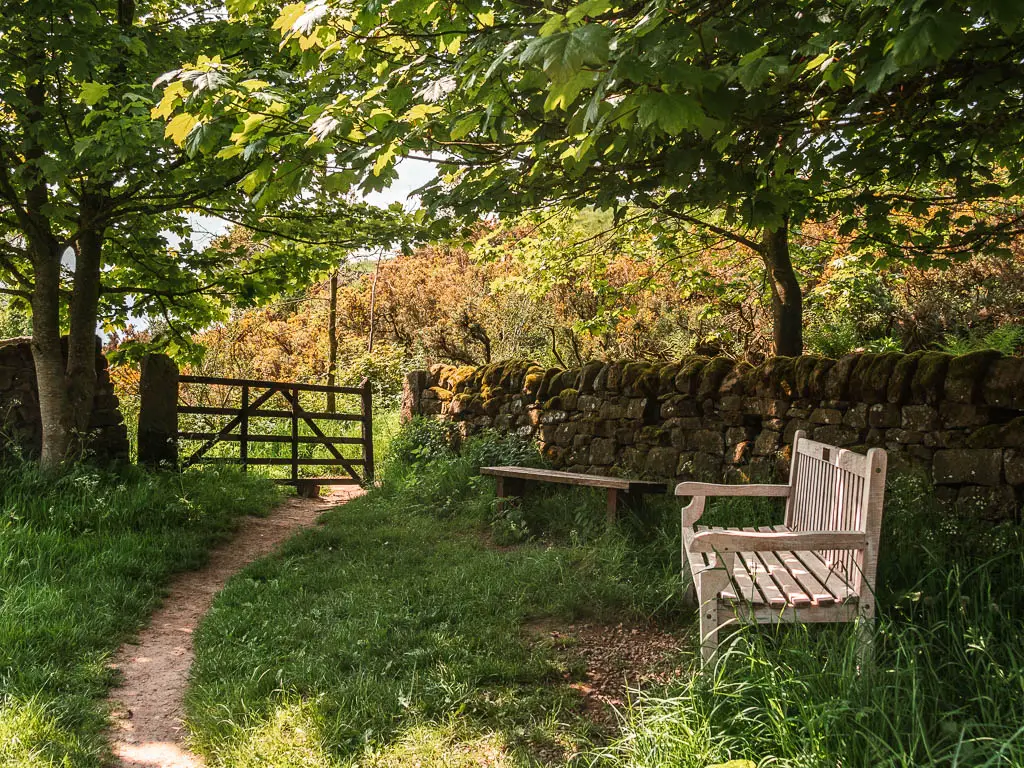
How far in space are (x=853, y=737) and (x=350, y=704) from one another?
81.5 inches

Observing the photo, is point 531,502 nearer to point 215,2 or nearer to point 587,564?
point 587,564

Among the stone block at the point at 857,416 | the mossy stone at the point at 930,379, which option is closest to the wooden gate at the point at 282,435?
the stone block at the point at 857,416

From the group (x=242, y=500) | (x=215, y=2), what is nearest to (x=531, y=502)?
(x=242, y=500)

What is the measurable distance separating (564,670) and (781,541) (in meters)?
1.26

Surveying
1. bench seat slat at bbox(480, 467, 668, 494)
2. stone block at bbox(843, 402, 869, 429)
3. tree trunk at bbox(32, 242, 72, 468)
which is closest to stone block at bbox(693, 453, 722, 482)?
bench seat slat at bbox(480, 467, 668, 494)

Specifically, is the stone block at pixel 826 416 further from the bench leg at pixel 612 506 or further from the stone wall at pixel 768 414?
the bench leg at pixel 612 506

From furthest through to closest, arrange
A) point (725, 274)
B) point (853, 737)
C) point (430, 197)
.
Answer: point (725, 274), point (430, 197), point (853, 737)

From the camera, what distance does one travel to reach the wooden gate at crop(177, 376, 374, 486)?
9891 millimetres

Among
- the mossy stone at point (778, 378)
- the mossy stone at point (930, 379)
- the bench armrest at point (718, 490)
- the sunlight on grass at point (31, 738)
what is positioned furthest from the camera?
the mossy stone at point (778, 378)

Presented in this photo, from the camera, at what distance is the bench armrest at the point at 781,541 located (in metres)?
3.23

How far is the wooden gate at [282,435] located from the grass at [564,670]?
163 inches

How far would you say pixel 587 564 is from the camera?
5.28m

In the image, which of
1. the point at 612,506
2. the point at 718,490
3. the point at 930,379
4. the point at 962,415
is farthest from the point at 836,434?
the point at 718,490

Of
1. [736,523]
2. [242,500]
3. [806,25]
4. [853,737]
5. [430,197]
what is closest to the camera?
[853,737]
